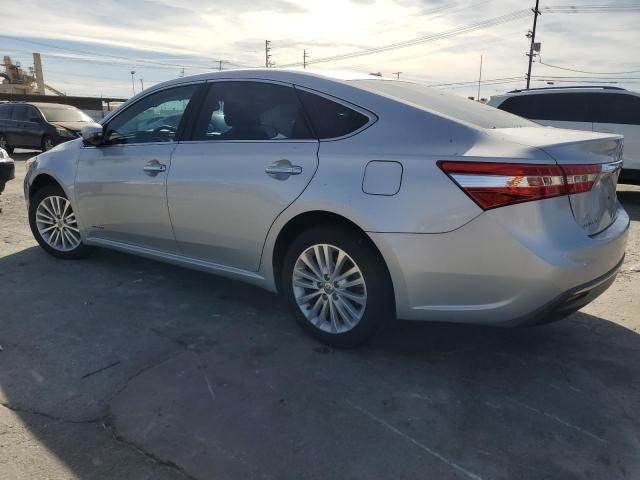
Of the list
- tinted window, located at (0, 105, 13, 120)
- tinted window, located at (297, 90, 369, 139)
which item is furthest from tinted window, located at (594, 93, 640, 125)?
tinted window, located at (0, 105, 13, 120)

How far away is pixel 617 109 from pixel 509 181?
25.9 ft

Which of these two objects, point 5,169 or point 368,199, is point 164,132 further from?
point 5,169

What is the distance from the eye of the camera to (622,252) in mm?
3084

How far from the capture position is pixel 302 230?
3.33 m

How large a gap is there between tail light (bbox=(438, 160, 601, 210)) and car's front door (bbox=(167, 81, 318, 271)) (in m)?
0.90

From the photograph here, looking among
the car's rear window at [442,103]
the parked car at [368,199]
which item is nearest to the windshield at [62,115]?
the parked car at [368,199]

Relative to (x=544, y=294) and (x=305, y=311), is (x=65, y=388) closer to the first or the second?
(x=305, y=311)

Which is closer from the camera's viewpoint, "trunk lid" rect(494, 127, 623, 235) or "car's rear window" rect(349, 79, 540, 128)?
"trunk lid" rect(494, 127, 623, 235)

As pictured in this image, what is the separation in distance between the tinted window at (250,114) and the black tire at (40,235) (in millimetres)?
1881

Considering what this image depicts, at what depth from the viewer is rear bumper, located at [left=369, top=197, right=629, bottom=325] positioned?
8.47 ft

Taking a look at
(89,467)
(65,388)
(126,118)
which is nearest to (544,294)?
(89,467)

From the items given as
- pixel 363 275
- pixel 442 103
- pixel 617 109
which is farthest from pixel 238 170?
pixel 617 109

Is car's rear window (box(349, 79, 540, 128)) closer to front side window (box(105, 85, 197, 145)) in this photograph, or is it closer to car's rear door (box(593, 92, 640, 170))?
front side window (box(105, 85, 197, 145))

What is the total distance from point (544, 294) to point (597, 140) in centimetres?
100
